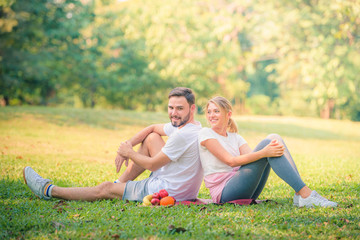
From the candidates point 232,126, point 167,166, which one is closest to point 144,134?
point 167,166

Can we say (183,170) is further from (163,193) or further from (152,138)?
(152,138)

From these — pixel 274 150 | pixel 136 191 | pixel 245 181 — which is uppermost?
pixel 274 150

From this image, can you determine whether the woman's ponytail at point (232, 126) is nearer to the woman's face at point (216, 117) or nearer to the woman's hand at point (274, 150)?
the woman's face at point (216, 117)

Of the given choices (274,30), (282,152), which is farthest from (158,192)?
(274,30)

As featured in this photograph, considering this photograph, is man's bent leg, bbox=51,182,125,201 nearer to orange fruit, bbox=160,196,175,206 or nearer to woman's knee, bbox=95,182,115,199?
woman's knee, bbox=95,182,115,199

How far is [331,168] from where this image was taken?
8766 mm

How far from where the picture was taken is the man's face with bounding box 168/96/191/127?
15.7 feet

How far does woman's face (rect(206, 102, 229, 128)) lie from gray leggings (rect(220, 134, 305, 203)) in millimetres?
535

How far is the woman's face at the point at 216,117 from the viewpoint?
187 inches

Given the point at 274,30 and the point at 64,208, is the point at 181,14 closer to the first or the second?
the point at 274,30

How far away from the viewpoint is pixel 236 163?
455 centimetres

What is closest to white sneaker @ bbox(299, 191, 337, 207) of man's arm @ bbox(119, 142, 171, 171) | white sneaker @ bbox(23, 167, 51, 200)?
man's arm @ bbox(119, 142, 171, 171)

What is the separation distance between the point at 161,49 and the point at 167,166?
Result: 25.5m

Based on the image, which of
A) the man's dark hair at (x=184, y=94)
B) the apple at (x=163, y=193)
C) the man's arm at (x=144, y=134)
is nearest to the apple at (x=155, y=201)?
the apple at (x=163, y=193)
